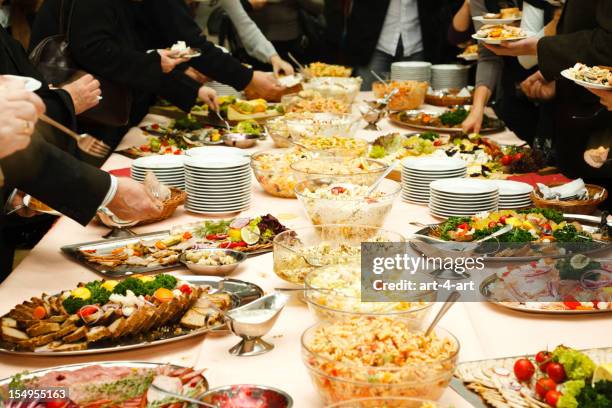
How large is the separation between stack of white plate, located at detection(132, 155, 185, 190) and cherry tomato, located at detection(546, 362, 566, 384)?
173 cm

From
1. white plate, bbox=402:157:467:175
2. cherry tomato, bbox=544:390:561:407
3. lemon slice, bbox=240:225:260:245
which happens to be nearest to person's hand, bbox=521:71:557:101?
white plate, bbox=402:157:467:175

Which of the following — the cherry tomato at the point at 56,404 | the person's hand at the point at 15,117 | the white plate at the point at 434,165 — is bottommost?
the white plate at the point at 434,165

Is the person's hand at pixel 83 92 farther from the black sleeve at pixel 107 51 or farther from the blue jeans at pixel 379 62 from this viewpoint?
the blue jeans at pixel 379 62

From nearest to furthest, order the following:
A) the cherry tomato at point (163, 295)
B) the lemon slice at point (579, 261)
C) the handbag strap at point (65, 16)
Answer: the cherry tomato at point (163, 295), the lemon slice at point (579, 261), the handbag strap at point (65, 16)

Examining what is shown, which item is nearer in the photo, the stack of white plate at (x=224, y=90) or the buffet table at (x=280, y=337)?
the buffet table at (x=280, y=337)

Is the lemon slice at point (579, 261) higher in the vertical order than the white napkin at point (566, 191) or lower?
higher

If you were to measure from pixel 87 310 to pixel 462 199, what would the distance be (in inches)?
50.9

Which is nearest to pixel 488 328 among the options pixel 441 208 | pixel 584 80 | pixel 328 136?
pixel 441 208

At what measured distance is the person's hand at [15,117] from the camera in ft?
5.32

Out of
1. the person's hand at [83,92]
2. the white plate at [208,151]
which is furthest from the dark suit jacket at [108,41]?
the white plate at [208,151]

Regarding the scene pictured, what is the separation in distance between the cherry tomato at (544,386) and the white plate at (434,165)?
1.41 meters

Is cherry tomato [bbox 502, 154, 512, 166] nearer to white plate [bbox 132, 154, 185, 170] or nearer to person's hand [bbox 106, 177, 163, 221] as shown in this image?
white plate [bbox 132, 154, 185, 170]

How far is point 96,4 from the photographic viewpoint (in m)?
3.69

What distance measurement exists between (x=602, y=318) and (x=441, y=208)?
2.70 feet
